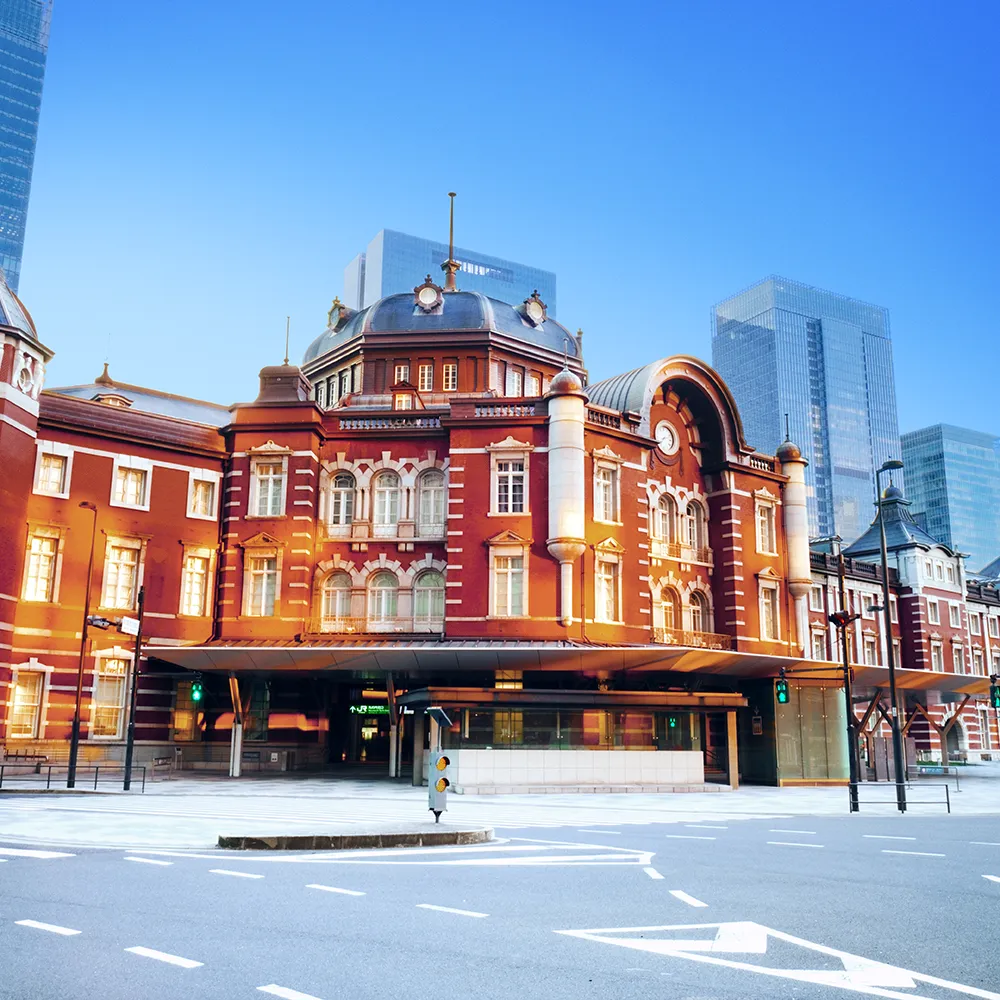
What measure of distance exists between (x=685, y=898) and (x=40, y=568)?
32.8 metres

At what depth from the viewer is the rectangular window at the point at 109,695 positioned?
38469mm

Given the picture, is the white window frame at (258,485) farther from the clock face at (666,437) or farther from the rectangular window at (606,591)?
the clock face at (666,437)

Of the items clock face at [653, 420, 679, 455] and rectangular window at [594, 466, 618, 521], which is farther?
clock face at [653, 420, 679, 455]

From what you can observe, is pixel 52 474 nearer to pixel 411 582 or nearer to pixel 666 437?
pixel 411 582

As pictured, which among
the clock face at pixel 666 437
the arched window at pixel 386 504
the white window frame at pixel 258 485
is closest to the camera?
the white window frame at pixel 258 485

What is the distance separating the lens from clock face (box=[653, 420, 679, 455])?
46.1 m

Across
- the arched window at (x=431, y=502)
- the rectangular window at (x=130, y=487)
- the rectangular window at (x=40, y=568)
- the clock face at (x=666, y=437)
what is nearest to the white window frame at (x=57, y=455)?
the rectangular window at (x=40, y=568)

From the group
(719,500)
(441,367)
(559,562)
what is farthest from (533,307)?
(559,562)

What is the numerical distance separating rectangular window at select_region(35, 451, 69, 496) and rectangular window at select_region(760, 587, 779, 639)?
2945 cm

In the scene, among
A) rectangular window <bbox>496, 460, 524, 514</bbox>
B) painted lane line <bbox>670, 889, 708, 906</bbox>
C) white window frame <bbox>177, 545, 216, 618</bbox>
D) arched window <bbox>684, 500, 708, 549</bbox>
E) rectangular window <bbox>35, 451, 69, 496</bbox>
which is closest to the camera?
painted lane line <bbox>670, 889, 708, 906</bbox>

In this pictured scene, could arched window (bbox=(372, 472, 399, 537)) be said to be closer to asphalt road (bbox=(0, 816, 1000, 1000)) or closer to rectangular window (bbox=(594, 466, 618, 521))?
rectangular window (bbox=(594, 466, 618, 521))

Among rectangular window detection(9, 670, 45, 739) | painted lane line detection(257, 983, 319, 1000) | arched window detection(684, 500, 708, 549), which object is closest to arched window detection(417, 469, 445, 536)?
arched window detection(684, 500, 708, 549)

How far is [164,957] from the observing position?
24.8ft

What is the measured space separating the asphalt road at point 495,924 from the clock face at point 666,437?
105ft
